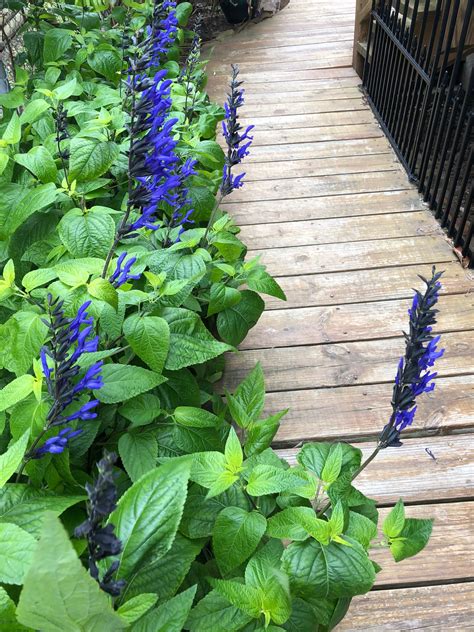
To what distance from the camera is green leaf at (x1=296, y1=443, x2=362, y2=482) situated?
1.24 m

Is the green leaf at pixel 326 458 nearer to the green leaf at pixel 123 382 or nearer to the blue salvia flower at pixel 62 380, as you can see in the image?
the green leaf at pixel 123 382

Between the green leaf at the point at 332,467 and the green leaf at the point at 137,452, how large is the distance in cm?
35

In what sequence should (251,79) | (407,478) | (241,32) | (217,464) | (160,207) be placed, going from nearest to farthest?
(217,464)
(407,478)
(160,207)
(251,79)
(241,32)

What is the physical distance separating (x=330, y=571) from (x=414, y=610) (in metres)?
0.59

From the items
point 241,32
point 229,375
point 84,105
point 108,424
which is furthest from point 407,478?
point 241,32

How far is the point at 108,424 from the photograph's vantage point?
1.32m

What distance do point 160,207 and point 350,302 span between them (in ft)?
3.10

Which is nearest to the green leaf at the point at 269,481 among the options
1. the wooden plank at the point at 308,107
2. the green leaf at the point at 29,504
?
the green leaf at the point at 29,504

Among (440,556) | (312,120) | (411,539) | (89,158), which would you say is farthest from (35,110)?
(312,120)

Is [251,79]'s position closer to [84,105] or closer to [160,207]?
[84,105]

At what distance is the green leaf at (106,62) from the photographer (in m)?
2.63

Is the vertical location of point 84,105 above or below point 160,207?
above

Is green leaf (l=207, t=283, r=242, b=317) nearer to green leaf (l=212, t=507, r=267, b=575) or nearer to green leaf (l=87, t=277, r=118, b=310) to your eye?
green leaf (l=87, t=277, r=118, b=310)

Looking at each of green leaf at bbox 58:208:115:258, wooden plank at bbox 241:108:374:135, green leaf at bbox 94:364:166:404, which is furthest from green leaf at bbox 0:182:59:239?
wooden plank at bbox 241:108:374:135
